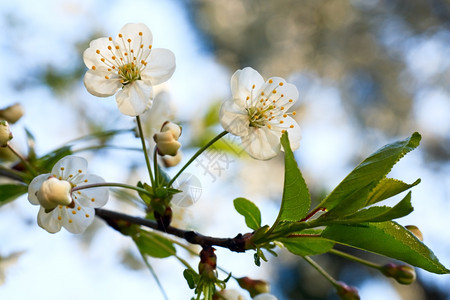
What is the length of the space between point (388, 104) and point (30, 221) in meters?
2.85

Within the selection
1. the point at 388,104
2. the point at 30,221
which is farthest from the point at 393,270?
the point at 388,104

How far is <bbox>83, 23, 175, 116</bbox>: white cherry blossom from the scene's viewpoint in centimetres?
55

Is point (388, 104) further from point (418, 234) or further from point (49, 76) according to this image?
point (418, 234)

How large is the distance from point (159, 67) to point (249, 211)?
0.61 ft

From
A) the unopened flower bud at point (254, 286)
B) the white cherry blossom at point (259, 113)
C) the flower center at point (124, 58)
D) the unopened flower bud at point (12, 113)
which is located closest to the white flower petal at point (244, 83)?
the white cherry blossom at point (259, 113)

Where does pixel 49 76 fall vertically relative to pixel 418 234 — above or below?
below

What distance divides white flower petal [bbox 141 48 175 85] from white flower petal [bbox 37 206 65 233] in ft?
0.58

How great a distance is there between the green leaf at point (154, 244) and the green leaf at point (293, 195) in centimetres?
20

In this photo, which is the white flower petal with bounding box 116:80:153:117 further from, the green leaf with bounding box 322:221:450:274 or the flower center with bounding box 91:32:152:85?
the green leaf with bounding box 322:221:450:274

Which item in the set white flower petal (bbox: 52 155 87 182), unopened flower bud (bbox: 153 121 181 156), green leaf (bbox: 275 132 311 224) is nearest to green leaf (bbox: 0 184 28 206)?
white flower petal (bbox: 52 155 87 182)

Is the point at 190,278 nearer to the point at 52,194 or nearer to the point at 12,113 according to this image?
the point at 52,194

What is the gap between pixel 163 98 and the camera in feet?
2.35

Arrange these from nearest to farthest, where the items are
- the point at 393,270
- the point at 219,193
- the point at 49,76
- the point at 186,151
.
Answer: the point at 393,270 < the point at 186,151 < the point at 49,76 < the point at 219,193

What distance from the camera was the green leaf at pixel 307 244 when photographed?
487 mm
